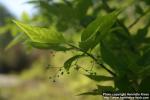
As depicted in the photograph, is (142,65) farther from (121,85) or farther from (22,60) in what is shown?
(22,60)

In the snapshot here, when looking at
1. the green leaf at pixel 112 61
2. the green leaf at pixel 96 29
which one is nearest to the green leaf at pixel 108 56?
the green leaf at pixel 112 61

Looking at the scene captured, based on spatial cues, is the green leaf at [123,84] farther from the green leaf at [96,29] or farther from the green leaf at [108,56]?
the green leaf at [96,29]

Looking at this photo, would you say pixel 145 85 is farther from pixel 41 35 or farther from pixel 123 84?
pixel 41 35

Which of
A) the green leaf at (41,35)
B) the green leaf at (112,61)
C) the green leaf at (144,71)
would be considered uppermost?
the green leaf at (41,35)

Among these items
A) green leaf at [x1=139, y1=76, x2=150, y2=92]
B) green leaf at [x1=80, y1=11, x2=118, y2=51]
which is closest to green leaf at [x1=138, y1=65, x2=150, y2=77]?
green leaf at [x1=139, y1=76, x2=150, y2=92]

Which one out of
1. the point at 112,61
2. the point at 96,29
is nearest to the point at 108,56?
the point at 112,61

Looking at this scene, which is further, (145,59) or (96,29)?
(145,59)

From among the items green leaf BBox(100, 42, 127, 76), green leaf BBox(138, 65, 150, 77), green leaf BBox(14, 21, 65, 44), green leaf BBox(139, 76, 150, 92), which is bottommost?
green leaf BBox(139, 76, 150, 92)

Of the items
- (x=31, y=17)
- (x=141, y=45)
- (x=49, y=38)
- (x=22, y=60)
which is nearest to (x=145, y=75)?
(x=49, y=38)

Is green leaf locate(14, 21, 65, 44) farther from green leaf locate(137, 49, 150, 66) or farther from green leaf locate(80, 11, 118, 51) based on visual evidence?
green leaf locate(137, 49, 150, 66)
